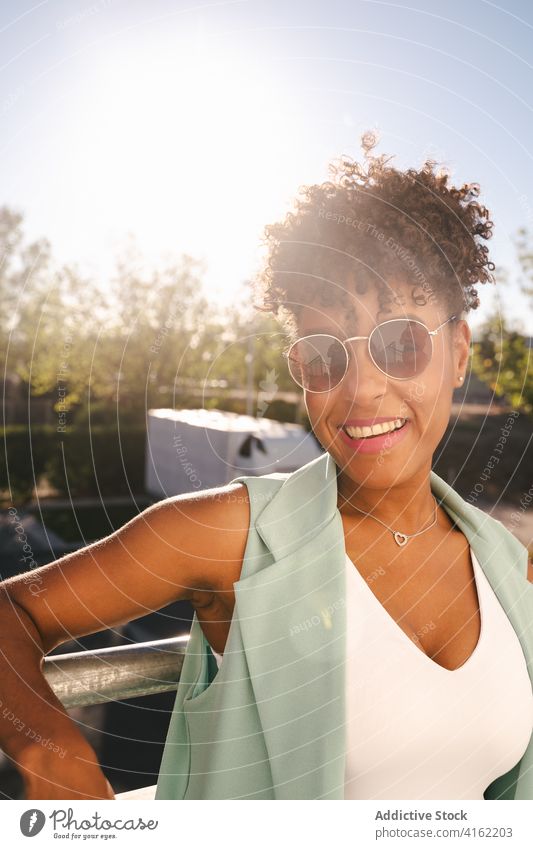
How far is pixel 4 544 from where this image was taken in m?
11.6

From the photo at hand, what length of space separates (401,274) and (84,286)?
821 centimetres

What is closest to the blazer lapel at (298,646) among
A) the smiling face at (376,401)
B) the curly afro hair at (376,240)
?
the smiling face at (376,401)

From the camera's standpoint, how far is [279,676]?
1.22 metres

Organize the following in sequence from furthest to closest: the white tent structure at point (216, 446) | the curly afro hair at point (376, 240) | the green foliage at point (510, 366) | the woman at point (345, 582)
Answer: the white tent structure at point (216, 446), the green foliage at point (510, 366), the curly afro hair at point (376, 240), the woman at point (345, 582)

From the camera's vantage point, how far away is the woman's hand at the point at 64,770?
3.18ft

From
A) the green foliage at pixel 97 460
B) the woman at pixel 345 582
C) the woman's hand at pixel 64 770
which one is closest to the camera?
the woman's hand at pixel 64 770

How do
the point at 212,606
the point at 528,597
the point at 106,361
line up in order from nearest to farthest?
the point at 212,606 < the point at 528,597 < the point at 106,361

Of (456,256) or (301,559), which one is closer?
(301,559)

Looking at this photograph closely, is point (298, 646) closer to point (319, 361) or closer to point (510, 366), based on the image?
point (319, 361)

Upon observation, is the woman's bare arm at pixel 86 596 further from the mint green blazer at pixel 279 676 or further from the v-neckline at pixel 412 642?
the v-neckline at pixel 412 642

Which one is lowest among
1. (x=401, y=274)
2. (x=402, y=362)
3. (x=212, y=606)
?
(x=212, y=606)

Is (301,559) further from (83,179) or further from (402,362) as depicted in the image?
(83,179)

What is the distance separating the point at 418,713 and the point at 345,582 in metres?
0.26

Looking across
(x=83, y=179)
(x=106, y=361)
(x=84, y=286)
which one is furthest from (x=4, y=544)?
(x=83, y=179)
